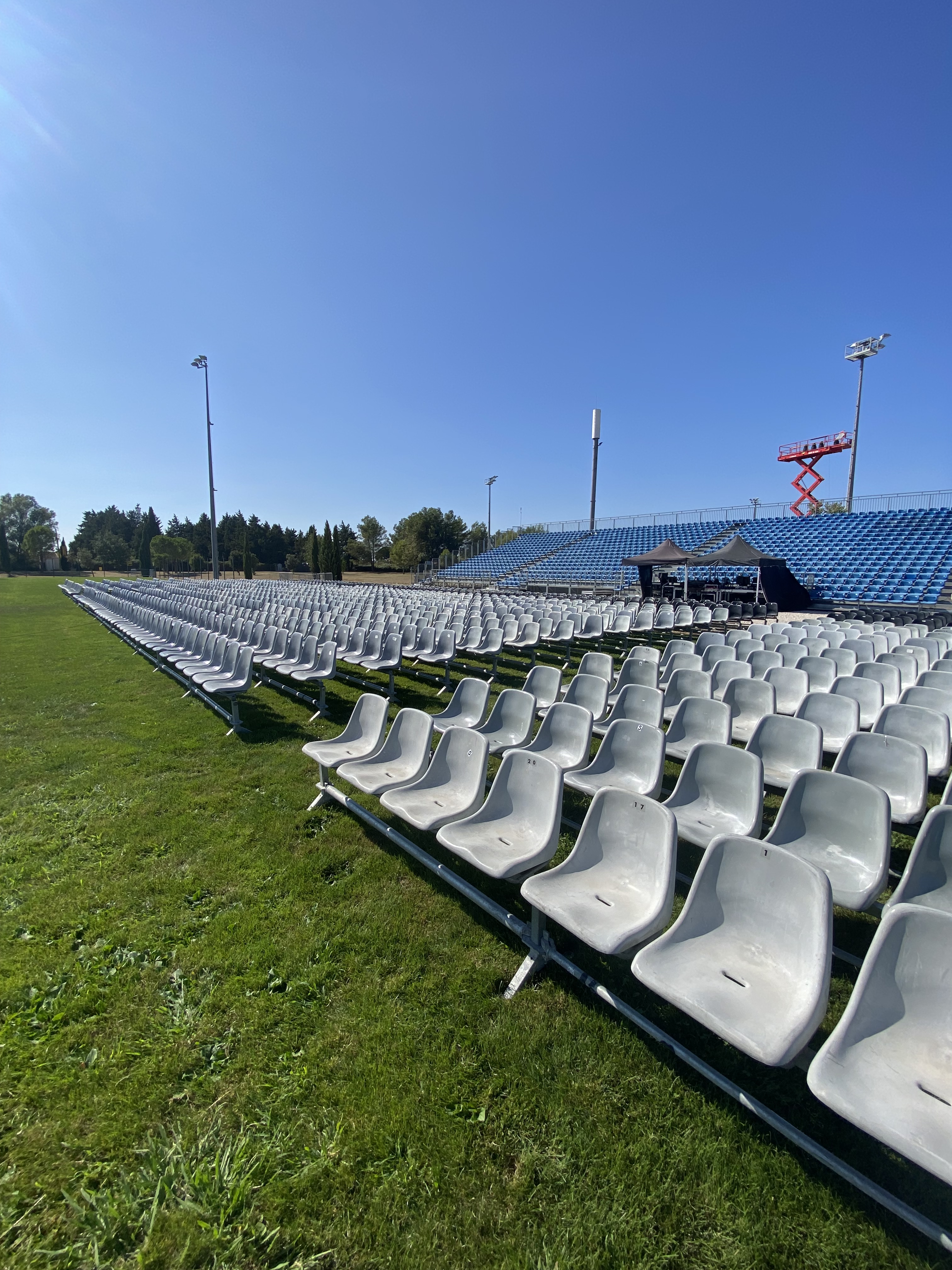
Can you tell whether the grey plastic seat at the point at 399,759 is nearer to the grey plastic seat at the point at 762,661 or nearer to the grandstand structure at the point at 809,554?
the grey plastic seat at the point at 762,661

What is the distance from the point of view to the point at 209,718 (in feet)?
23.2

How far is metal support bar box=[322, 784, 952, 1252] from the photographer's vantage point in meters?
1.51

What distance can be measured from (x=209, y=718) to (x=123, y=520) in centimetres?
9745

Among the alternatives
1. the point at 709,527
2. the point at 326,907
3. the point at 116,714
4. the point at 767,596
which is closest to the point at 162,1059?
the point at 326,907

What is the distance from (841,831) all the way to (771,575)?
59.9 feet

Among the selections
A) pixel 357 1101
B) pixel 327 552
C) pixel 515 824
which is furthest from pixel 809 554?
pixel 327 552

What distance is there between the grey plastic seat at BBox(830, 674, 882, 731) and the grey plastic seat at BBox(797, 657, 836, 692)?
0.38 meters

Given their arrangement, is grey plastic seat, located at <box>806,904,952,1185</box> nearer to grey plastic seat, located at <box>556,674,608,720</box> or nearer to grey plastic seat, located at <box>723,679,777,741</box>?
grey plastic seat, located at <box>723,679,777,741</box>

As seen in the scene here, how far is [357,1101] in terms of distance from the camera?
1992 mm

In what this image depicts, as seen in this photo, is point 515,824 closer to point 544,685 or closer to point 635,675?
point 544,685

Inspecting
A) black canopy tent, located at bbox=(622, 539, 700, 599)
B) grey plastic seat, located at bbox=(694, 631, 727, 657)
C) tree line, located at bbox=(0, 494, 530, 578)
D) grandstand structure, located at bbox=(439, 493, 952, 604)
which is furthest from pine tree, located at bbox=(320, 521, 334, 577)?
grey plastic seat, located at bbox=(694, 631, 727, 657)

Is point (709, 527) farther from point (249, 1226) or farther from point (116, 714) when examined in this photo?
point (249, 1226)

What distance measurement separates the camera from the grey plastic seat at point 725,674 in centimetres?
611

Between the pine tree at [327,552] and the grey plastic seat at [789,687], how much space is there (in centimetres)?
4997
